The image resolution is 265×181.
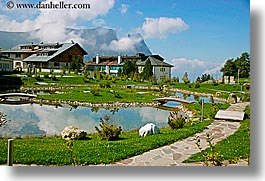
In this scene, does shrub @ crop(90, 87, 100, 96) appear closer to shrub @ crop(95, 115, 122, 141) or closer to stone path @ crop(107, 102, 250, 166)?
shrub @ crop(95, 115, 122, 141)

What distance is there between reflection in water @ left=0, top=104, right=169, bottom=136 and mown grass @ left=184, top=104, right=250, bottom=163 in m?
0.88

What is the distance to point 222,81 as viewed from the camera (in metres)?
6.01

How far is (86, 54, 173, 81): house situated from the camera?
581cm

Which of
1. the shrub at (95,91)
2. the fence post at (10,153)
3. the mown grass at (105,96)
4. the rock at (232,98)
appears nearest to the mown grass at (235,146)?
the rock at (232,98)

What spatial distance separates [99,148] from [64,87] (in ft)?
4.01

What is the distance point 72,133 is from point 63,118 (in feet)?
0.92

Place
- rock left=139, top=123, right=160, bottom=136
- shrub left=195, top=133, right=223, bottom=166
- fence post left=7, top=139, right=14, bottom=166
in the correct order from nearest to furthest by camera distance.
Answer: fence post left=7, top=139, right=14, bottom=166
shrub left=195, top=133, right=223, bottom=166
rock left=139, top=123, right=160, bottom=136

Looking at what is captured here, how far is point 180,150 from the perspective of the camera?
213 inches

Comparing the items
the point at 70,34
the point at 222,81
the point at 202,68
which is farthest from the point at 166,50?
the point at 70,34

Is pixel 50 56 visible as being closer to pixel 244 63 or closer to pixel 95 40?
pixel 95 40

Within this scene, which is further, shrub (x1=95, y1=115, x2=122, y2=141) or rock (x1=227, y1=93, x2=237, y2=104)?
rock (x1=227, y1=93, x2=237, y2=104)

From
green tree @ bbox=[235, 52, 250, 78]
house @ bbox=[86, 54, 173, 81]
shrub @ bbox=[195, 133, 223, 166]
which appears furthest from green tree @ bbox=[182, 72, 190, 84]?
shrub @ bbox=[195, 133, 223, 166]

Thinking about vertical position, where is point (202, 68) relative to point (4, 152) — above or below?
above

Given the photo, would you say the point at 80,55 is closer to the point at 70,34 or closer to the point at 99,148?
the point at 70,34
